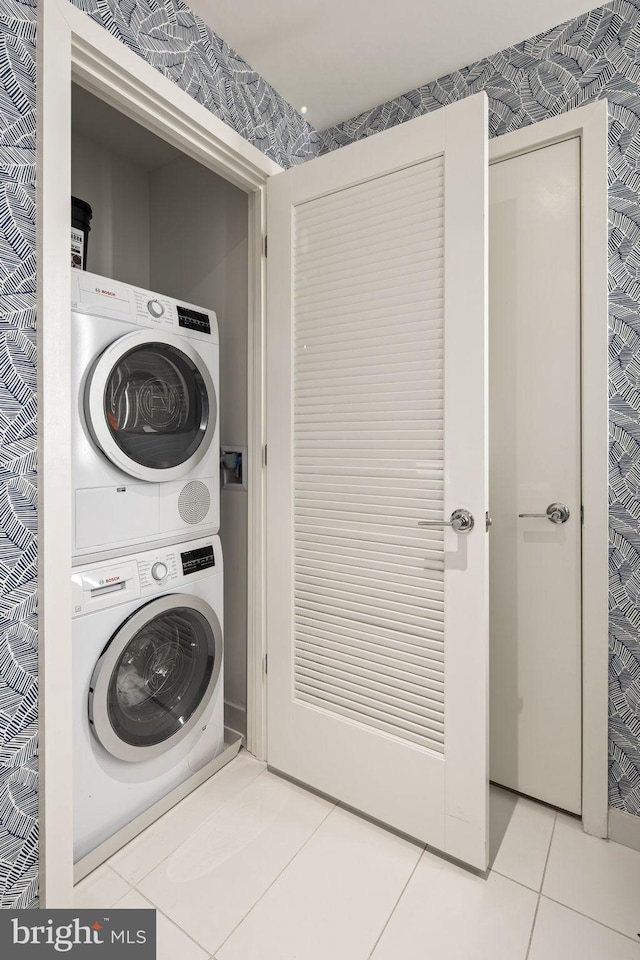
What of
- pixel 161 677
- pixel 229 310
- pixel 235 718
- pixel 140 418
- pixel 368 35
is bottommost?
pixel 235 718

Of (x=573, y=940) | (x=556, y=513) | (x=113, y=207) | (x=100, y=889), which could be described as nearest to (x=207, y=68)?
(x=113, y=207)

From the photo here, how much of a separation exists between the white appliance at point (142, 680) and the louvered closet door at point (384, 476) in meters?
0.25

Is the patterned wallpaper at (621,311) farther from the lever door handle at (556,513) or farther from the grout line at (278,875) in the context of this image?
the grout line at (278,875)

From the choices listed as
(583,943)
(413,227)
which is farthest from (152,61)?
(583,943)

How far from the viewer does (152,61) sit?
4.73ft

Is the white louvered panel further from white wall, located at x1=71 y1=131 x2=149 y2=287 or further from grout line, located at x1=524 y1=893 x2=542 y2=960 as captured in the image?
white wall, located at x1=71 y1=131 x2=149 y2=287

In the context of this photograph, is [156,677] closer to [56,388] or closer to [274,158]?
[56,388]

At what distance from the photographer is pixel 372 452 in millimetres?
1596

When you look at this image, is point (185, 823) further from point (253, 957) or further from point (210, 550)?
point (210, 550)

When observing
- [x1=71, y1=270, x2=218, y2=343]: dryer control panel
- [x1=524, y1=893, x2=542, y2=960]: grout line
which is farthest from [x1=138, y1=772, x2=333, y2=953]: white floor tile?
[x1=71, y1=270, x2=218, y2=343]: dryer control panel

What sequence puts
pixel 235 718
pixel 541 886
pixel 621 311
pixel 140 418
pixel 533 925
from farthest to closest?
pixel 235 718 → pixel 140 418 → pixel 621 311 → pixel 541 886 → pixel 533 925

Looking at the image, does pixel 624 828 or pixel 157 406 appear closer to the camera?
pixel 624 828

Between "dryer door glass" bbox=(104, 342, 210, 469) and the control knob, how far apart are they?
1.06 ft

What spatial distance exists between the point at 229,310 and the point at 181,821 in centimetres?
191
